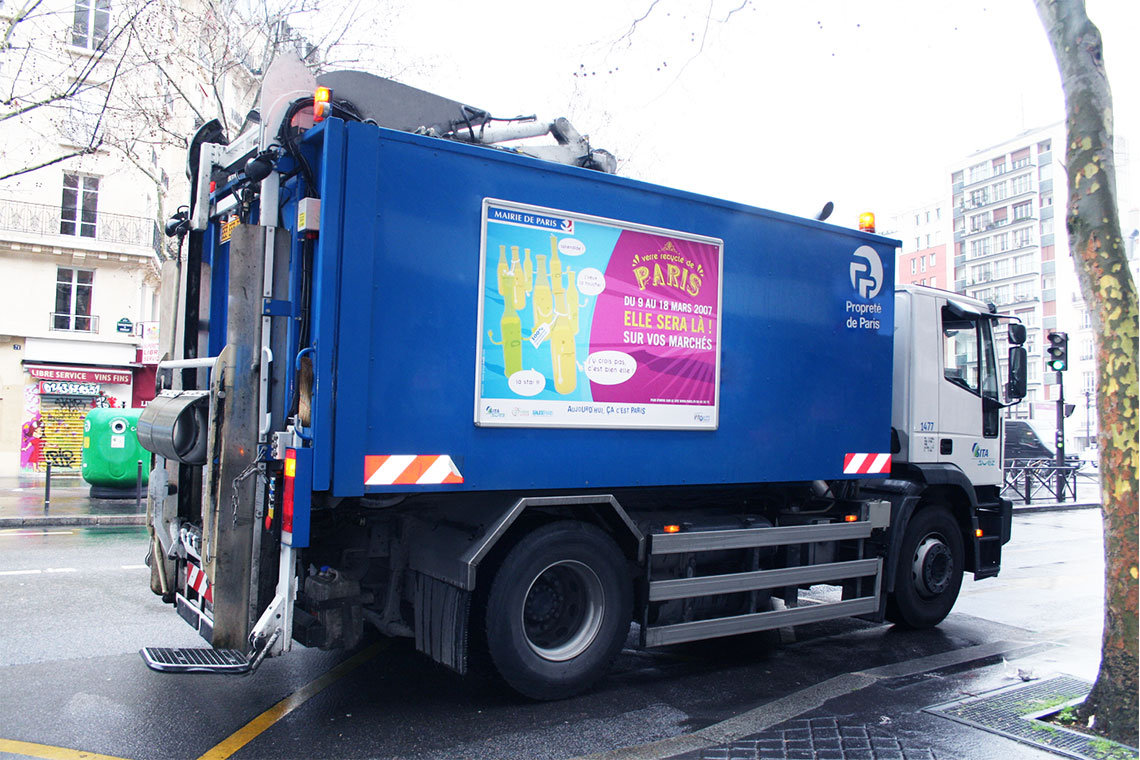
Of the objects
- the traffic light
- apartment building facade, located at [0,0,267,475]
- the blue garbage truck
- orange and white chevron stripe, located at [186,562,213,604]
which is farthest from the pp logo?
apartment building facade, located at [0,0,267,475]

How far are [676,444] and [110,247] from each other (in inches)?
995

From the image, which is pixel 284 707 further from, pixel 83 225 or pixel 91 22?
pixel 83 225

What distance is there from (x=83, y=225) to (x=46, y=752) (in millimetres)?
25850

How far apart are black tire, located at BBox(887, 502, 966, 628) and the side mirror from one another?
4.13ft

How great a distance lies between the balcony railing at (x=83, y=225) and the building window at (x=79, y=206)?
0.06m

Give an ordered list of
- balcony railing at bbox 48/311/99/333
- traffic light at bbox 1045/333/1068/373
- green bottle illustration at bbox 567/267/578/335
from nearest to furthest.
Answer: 1. green bottle illustration at bbox 567/267/578/335
2. traffic light at bbox 1045/333/1068/373
3. balcony railing at bbox 48/311/99/333

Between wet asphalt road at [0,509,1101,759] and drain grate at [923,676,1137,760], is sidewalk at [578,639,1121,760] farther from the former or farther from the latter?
wet asphalt road at [0,509,1101,759]

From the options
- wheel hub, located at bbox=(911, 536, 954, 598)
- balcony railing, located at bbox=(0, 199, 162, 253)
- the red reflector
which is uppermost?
balcony railing, located at bbox=(0, 199, 162, 253)

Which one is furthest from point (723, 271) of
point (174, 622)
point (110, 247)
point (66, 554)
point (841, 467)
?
point (110, 247)

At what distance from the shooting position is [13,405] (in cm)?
2434

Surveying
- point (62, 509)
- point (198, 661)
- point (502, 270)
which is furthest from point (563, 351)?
point (62, 509)

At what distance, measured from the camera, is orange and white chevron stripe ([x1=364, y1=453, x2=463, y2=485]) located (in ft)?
14.2

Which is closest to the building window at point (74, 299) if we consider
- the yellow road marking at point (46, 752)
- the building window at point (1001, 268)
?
the yellow road marking at point (46, 752)

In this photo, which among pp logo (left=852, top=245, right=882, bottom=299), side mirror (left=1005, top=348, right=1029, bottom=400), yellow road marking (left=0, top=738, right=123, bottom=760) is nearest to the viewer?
yellow road marking (left=0, top=738, right=123, bottom=760)
